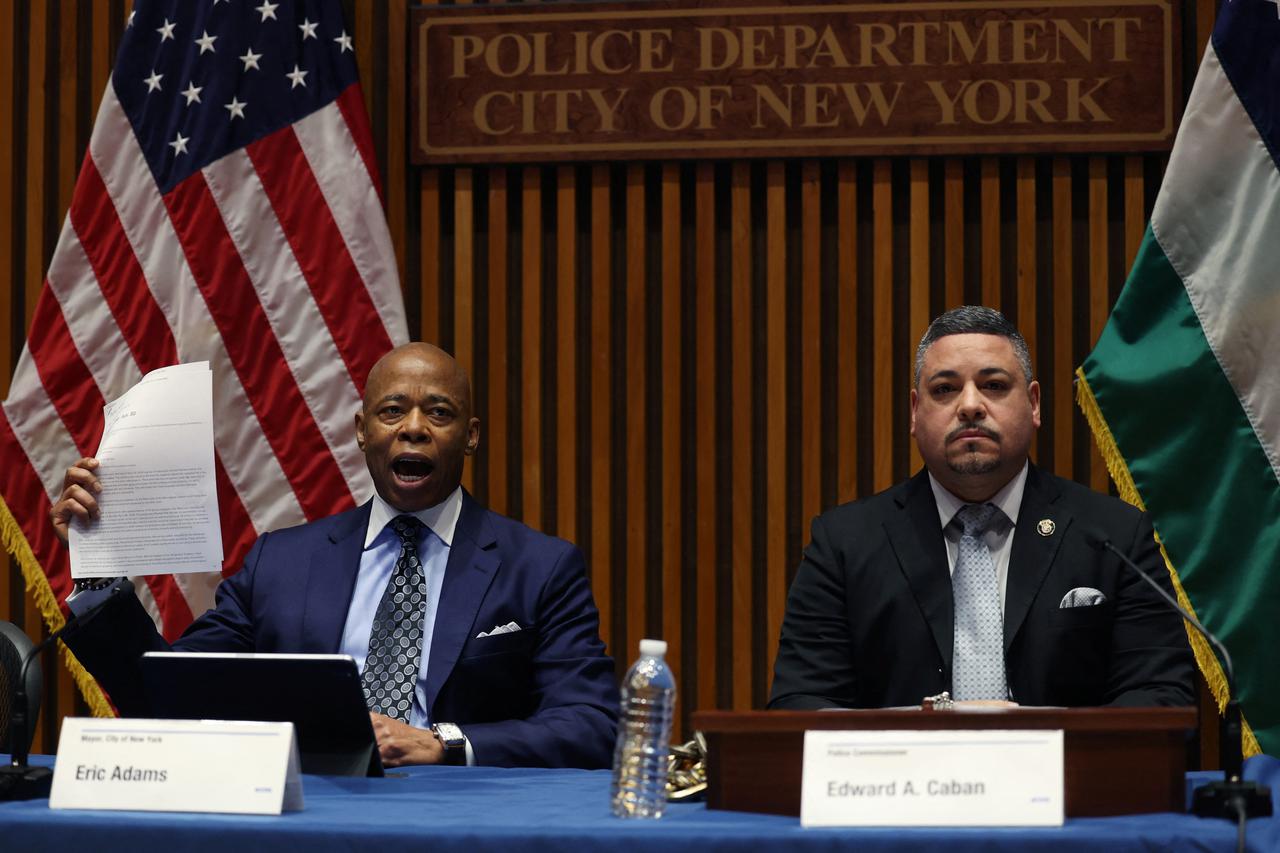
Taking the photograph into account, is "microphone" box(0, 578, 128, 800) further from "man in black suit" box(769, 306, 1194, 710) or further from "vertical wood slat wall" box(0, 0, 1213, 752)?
"vertical wood slat wall" box(0, 0, 1213, 752)

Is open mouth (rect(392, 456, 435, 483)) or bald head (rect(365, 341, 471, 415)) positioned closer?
open mouth (rect(392, 456, 435, 483))

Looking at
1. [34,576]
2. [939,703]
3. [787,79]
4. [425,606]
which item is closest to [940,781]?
[939,703]

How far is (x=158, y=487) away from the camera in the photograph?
2.99m

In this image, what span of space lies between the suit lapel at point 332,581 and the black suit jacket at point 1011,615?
98 cm

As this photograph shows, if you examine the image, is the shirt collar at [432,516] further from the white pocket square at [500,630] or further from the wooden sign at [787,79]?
the wooden sign at [787,79]

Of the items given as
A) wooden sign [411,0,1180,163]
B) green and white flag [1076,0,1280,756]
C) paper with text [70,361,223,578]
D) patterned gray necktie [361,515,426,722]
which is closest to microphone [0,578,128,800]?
paper with text [70,361,223,578]

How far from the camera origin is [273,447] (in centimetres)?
443

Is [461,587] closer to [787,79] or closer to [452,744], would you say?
[452,744]

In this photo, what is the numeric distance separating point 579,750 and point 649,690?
95 cm

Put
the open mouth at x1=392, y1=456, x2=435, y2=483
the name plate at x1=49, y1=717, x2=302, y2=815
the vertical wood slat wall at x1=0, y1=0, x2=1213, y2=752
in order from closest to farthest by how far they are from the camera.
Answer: the name plate at x1=49, y1=717, x2=302, y2=815 < the open mouth at x1=392, y1=456, x2=435, y2=483 < the vertical wood slat wall at x1=0, y1=0, x2=1213, y2=752

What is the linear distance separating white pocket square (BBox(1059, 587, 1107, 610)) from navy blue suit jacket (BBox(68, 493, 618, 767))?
950 mm

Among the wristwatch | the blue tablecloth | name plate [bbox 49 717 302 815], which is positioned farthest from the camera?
the wristwatch

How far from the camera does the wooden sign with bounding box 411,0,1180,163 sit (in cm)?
435

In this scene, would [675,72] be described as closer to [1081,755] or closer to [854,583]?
[854,583]
